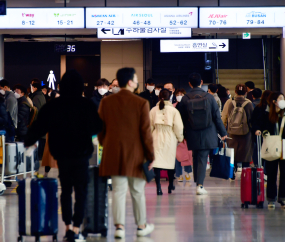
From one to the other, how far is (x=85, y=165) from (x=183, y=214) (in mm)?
1897

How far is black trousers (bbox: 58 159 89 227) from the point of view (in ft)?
13.8

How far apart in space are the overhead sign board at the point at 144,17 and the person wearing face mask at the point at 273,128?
5.10m

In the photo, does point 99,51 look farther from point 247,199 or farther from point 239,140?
point 247,199

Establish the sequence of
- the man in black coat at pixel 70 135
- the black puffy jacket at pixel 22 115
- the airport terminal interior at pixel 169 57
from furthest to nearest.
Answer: the black puffy jacket at pixel 22 115
the airport terminal interior at pixel 169 57
the man in black coat at pixel 70 135

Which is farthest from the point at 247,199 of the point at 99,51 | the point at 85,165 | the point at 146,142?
the point at 99,51

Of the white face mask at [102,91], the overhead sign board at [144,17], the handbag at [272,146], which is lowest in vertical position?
the handbag at [272,146]

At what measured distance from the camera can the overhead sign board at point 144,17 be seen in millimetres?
10789

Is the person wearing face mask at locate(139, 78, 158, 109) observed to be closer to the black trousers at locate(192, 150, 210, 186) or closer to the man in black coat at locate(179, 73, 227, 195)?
the man in black coat at locate(179, 73, 227, 195)

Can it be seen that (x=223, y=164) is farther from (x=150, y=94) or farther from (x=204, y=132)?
(x=150, y=94)

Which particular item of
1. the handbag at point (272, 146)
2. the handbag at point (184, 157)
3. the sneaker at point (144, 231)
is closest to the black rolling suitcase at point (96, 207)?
the sneaker at point (144, 231)

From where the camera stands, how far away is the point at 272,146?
5941 mm

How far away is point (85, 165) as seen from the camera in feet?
14.0

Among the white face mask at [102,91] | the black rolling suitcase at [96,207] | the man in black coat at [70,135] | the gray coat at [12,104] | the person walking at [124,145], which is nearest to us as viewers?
the man in black coat at [70,135]

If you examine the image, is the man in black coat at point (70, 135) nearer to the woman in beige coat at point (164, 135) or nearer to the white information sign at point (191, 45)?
the woman in beige coat at point (164, 135)
